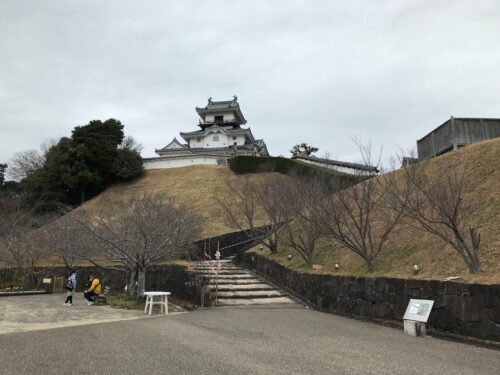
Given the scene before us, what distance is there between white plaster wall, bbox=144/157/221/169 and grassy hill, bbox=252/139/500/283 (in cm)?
2824

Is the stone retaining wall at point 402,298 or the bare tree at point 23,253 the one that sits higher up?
the bare tree at point 23,253

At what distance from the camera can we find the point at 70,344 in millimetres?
7023

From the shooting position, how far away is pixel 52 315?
1146 cm

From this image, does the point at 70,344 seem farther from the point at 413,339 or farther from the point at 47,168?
the point at 47,168

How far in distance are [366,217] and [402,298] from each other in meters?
3.22

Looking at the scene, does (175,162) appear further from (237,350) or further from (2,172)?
(237,350)

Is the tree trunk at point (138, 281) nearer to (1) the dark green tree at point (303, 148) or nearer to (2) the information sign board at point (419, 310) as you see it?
(2) the information sign board at point (419, 310)

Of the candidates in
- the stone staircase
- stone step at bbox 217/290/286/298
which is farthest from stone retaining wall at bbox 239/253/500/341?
the stone staircase

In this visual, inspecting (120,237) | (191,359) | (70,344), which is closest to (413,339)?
(191,359)

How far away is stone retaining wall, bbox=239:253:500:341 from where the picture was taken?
6938mm

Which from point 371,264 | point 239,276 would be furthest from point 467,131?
point 239,276

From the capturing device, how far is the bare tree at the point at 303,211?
13.8m

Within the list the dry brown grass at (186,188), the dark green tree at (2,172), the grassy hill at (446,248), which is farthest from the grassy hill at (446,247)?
the dark green tree at (2,172)

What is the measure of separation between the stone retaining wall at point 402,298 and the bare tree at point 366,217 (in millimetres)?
1043
